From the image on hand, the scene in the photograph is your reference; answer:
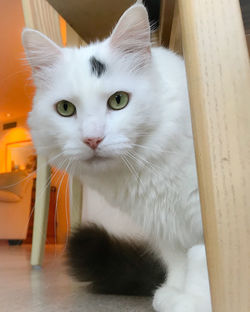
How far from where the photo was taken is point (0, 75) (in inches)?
185

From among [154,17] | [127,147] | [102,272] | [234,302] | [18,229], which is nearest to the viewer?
[234,302]

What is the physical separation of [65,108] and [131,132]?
182 millimetres

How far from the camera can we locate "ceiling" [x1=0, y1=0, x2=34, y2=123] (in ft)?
10.4

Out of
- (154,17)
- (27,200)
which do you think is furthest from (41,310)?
(27,200)

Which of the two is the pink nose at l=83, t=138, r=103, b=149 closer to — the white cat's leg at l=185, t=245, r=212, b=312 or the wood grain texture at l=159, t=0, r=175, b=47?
the white cat's leg at l=185, t=245, r=212, b=312

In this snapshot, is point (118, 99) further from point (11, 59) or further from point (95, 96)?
point (11, 59)

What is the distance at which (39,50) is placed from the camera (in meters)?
0.82

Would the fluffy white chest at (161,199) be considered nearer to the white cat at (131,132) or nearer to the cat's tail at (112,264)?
the white cat at (131,132)

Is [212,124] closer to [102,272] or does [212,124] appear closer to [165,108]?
[165,108]

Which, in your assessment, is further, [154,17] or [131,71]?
[154,17]

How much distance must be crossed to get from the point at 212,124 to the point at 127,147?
233mm

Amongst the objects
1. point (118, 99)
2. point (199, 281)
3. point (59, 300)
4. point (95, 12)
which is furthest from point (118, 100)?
point (95, 12)

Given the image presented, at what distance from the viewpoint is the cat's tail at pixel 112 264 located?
85cm

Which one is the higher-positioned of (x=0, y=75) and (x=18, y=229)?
(x=0, y=75)
